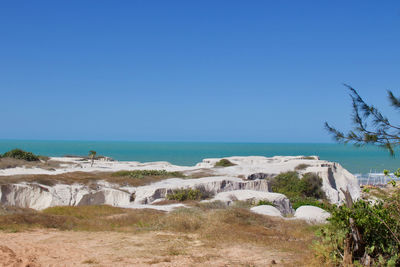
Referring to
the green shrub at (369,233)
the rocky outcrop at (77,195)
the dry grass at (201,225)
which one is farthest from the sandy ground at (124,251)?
the rocky outcrop at (77,195)

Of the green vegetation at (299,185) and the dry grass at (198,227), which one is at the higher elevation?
the dry grass at (198,227)

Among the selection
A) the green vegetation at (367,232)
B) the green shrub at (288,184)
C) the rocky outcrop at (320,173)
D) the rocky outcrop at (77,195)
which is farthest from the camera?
the rocky outcrop at (320,173)

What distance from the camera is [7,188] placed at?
24.0m

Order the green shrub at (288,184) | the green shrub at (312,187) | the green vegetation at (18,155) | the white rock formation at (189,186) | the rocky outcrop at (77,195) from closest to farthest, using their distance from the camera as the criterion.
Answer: the rocky outcrop at (77,195)
the white rock formation at (189,186)
the green shrub at (288,184)
the green shrub at (312,187)
the green vegetation at (18,155)

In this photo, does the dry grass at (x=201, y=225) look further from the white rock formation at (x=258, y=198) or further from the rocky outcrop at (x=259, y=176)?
the rocky outcrop at (x=259, y=176)

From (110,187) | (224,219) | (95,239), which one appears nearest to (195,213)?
(224,219)

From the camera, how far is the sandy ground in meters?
9.17

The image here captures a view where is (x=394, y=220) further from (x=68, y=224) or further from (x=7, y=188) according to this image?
(x=7, y=188)

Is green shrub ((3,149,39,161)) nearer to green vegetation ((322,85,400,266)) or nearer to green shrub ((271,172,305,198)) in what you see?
green shrub ((271,172,305,198))

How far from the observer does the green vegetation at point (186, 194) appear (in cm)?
2391

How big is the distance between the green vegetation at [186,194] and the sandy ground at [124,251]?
36.7ft

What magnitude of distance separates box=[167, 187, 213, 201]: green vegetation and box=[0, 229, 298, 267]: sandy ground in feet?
36.7

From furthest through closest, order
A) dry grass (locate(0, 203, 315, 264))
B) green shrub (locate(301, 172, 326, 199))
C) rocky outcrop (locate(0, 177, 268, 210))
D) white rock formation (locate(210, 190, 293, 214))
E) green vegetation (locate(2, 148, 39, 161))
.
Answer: green vegetation (locate(2, 148, 39, 161)), green shrub (locate(301, 172, 326, 199)), rocky outcrop (locate(0, 177, 268, 210)), white rock formation (locate(210, 190, 293, 214)), dry grass (locate(0, 203, 315, 264))

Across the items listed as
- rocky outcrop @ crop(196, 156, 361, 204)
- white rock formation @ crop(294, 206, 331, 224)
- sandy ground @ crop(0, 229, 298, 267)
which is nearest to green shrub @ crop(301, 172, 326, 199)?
rocky outcrop @ crop(196, 156, 361, 204)
